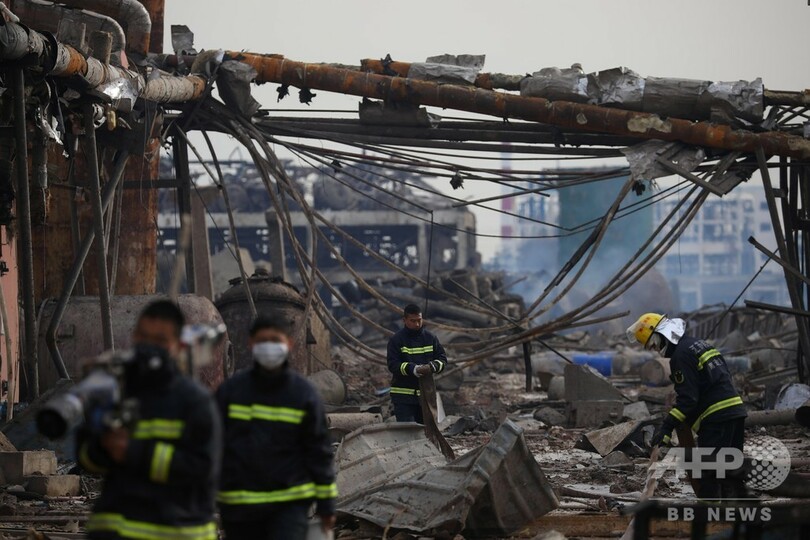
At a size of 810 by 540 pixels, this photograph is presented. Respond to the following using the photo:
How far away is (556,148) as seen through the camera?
1441cm

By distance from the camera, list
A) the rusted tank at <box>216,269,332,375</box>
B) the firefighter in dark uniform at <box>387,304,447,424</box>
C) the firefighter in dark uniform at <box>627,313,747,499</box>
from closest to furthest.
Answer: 1. the firefighter in dark uniform at <box>627,313,747,499</box>
2. the firefighter in dark uniform at <box>387,304,447,424</box>
3. the rusted tank at <box>216,269,332,375</box>

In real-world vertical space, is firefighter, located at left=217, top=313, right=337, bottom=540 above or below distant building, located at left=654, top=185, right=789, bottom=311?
above

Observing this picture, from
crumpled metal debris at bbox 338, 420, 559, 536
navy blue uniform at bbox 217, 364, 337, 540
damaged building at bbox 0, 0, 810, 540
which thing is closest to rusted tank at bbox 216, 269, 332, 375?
damaged building at bbox 0, 0, 810, 540

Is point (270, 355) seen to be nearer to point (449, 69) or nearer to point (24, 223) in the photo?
point (24, 223)

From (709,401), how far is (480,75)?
6.65 m

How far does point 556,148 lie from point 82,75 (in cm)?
637

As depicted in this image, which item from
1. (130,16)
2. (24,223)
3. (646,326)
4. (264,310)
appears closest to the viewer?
(646,326)

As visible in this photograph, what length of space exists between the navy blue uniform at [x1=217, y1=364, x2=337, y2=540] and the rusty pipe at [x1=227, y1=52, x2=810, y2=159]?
898 centimetres

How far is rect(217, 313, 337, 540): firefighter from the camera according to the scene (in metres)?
5.14

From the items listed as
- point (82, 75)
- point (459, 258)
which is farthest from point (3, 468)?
point (459, 258)

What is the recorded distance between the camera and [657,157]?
45.0ft

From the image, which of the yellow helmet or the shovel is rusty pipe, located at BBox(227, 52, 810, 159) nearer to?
the shovel

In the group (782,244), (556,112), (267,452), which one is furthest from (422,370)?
(267,452)

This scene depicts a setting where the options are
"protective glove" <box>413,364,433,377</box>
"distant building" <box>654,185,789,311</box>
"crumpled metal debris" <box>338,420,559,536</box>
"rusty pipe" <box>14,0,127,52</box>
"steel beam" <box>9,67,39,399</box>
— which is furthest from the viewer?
"distant building" <box>654,185,789,311</box>
